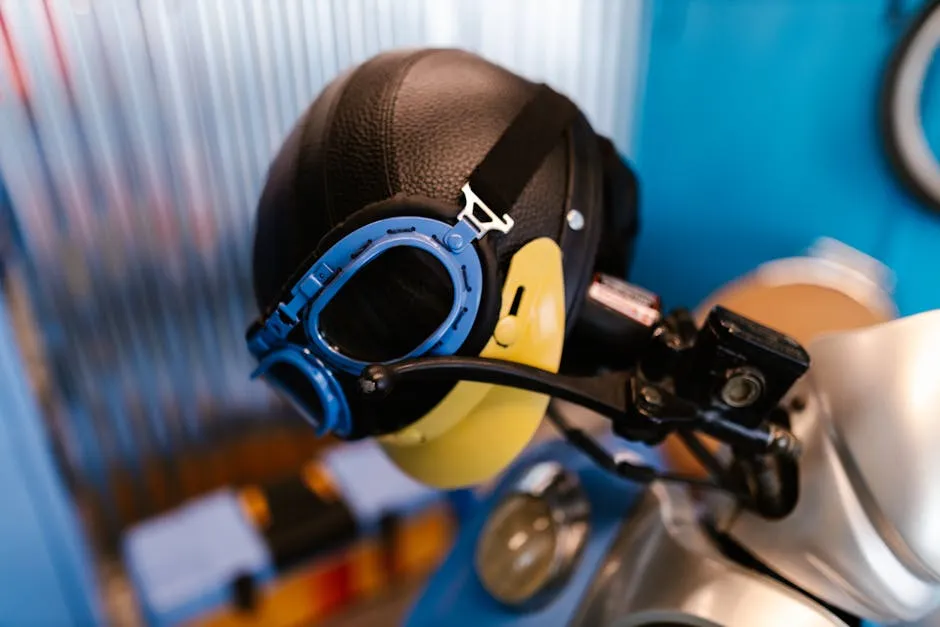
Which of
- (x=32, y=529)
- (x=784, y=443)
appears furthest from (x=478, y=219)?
(x=32, y=529)

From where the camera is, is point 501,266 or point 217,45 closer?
point 501,266

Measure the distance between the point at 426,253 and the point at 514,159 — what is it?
0.34 feet

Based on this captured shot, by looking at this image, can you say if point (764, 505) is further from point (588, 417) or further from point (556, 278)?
point (588, 417)

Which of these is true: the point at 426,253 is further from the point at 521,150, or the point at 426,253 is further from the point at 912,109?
the point at 912,109

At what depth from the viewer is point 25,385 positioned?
1005mm

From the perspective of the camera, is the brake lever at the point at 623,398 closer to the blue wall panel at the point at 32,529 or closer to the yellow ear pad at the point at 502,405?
the yellow ear pad at the point at 502,405

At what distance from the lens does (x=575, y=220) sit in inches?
23.4

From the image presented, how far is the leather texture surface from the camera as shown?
55 centimetres

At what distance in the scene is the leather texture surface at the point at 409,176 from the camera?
55 centimetres

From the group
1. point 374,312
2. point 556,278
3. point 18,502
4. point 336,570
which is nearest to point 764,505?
point 556,278

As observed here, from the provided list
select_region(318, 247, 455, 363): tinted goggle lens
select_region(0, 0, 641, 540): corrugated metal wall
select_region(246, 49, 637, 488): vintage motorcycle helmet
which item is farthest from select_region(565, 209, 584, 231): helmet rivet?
select_region(0, 0, 641, 540): corrugated metal wall

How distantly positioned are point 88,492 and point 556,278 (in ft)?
3.61

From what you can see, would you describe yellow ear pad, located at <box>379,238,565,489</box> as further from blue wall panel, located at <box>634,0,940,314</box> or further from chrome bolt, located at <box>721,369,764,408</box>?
blue wall panel, located at <box>634,0,940,314</box>

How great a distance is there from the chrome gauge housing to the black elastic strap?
42 centimetres
